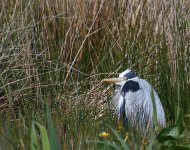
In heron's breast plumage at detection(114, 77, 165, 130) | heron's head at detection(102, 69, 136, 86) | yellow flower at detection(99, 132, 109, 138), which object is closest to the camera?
yellow flower at detection(99, 132, 109, 138)

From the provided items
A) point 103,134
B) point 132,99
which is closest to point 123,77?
point 132,99

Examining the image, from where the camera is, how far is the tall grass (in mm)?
4668

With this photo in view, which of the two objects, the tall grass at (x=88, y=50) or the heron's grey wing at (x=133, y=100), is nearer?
the heron's grey wing at (x=133, y=100)

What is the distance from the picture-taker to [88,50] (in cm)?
556

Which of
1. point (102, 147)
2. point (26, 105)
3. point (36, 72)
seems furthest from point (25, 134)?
point (36, 72)

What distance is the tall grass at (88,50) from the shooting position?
4.67m

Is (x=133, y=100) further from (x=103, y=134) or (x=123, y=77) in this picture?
(x=103, y=134)

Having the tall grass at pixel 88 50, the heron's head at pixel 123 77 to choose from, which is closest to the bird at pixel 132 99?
the heron's head at pixel 123 77

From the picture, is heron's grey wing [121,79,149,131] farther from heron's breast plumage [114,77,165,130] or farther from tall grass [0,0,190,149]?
tall grass [0,0,190,149]

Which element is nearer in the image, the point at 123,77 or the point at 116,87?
the point at 123,77

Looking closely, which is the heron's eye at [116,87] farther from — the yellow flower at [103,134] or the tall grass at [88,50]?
the yellow flower at [103,134]

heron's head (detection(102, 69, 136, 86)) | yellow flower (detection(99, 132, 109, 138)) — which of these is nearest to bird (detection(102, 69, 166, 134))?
heron's head (detection(102, 69, 136, 86))

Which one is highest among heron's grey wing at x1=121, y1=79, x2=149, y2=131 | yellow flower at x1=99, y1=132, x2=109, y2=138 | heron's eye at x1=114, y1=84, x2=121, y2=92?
yellow flower at x1=99, y1=132, x2=109, y2=138

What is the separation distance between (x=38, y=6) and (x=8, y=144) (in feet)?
10.4
